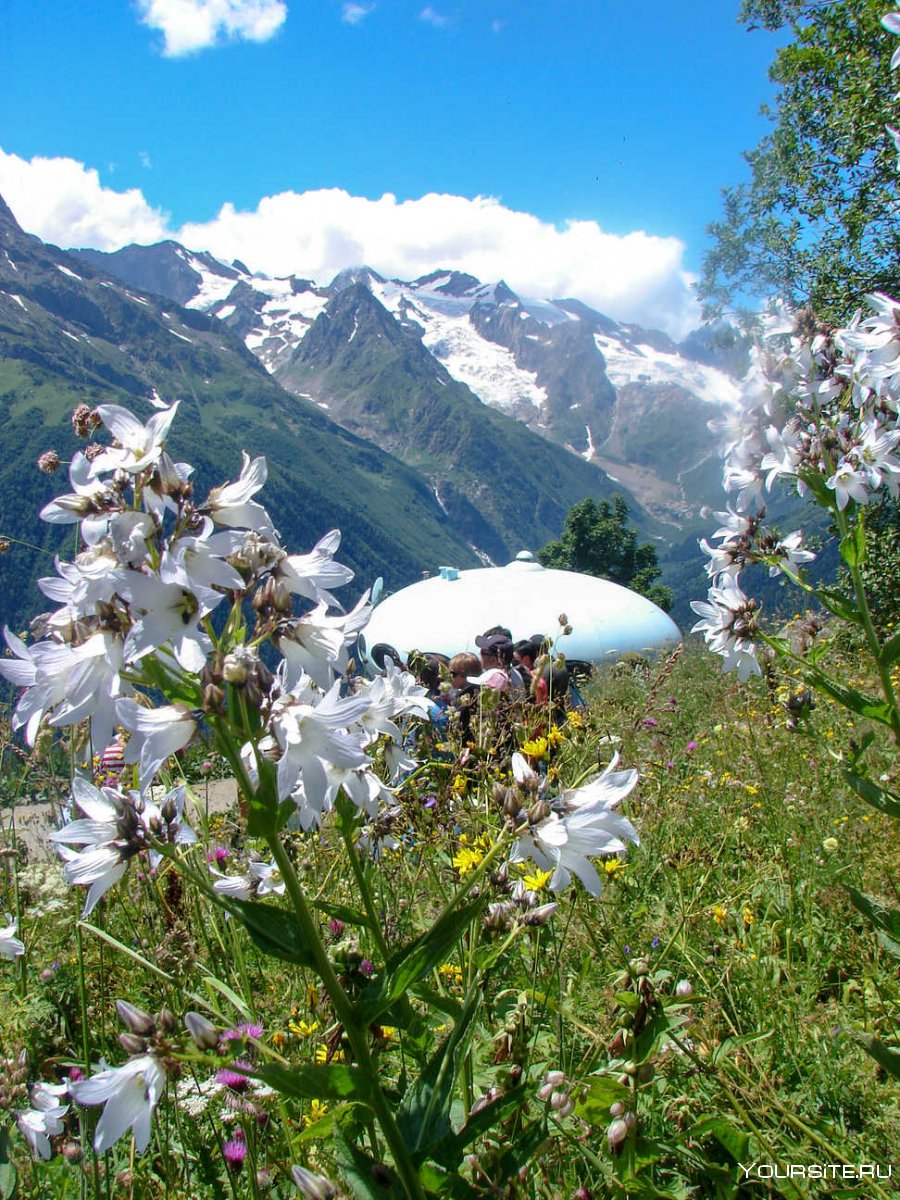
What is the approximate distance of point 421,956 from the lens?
1453 mm

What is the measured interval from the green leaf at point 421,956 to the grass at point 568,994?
12cm

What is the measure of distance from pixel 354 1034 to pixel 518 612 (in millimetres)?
23451

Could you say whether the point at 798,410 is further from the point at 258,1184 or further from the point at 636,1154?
the point at 258,1184

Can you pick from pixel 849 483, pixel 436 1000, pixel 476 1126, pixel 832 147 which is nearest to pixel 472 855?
pixel 436 1000

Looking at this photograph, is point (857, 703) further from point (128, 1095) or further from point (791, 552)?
point (128, 1095)

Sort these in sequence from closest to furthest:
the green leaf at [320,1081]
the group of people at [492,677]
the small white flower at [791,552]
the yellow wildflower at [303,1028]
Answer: the green leaf at [320,1081] → the yellow wildflower at [303,1028] → the small white flower at [791,552] → the group of people at [492,677]

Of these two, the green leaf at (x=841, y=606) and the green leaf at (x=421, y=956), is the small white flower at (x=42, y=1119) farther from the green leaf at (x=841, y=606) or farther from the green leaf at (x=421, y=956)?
the green leaf at (x=841, y=606)

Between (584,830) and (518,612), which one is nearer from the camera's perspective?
(584,830)

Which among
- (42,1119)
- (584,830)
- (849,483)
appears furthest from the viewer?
(849,483)

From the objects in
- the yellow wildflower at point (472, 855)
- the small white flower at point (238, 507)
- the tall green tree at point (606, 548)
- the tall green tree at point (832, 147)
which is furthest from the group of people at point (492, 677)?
the tall green tree at point (606, 548)

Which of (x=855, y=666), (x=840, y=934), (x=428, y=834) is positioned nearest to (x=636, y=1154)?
(x=428, y=834)

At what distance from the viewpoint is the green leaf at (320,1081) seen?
1.31 metres

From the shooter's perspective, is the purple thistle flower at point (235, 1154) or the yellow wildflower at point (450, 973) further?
the yellow wildflower at point (450, 973)

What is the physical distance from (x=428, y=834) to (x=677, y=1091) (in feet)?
3.87
